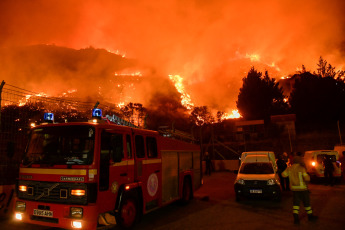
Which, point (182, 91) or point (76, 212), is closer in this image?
point (76, 212)

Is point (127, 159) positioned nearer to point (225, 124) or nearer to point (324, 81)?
point (324, 81)

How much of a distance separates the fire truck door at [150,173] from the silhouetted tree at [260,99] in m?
35.8

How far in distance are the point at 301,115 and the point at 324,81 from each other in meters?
6.20

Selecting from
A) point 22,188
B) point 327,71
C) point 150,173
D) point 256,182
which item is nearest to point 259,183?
point 256,182

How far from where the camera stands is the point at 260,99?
41750 millimetres

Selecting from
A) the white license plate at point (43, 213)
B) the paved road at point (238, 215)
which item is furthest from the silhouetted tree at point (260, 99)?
the white license plate at point (43, 213)

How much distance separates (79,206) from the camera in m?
4.97

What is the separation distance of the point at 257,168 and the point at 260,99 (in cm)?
3297

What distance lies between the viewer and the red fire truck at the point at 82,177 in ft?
16.6

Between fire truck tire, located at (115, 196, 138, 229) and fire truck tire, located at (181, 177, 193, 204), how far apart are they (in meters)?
3.26

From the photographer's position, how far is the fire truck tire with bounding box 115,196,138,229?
229 inches

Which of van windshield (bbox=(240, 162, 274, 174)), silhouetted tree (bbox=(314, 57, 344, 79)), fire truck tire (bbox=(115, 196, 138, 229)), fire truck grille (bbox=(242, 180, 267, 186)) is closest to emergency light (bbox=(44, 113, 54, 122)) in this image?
fire truck tire (bbox=(115, 196, 138, 229))

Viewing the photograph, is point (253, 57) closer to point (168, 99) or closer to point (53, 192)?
point (168, 99)

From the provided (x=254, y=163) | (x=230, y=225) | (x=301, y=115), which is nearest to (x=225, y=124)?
(x=301, y=115)
